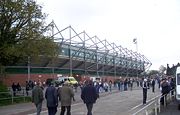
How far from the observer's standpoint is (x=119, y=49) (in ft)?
374

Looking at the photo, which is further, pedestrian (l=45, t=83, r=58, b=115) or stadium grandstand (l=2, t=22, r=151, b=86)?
stadium grandstand (l=2, t=22, r=151, b=86)

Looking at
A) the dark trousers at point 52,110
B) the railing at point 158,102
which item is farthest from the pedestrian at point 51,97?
the railing at point 158,102

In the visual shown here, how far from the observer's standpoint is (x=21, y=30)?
131 feet

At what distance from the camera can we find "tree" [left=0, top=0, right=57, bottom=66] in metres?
39.0

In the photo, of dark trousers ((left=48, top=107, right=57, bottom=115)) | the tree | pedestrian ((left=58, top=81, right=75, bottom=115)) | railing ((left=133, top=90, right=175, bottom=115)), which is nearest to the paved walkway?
railing ((left=133, top=90, right=175, bottom=115))

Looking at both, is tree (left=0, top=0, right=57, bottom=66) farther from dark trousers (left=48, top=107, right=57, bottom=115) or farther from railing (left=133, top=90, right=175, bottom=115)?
dark trousers (left=48, top=107, right=57, bottom=115)

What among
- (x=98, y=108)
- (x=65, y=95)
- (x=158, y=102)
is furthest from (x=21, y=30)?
(x=65, y=95)

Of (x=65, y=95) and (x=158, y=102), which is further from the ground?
(x=65, y=95)

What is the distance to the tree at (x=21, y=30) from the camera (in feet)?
128

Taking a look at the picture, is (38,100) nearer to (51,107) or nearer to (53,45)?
(51,107)

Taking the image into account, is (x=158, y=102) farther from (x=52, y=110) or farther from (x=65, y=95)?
(x=52, y=110)

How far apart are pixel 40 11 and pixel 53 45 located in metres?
3.36

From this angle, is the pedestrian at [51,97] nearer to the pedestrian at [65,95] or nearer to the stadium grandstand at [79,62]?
the pedestrian at [65,95]

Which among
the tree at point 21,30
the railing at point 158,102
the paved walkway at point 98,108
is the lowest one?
the paved walkway at point 98,108
